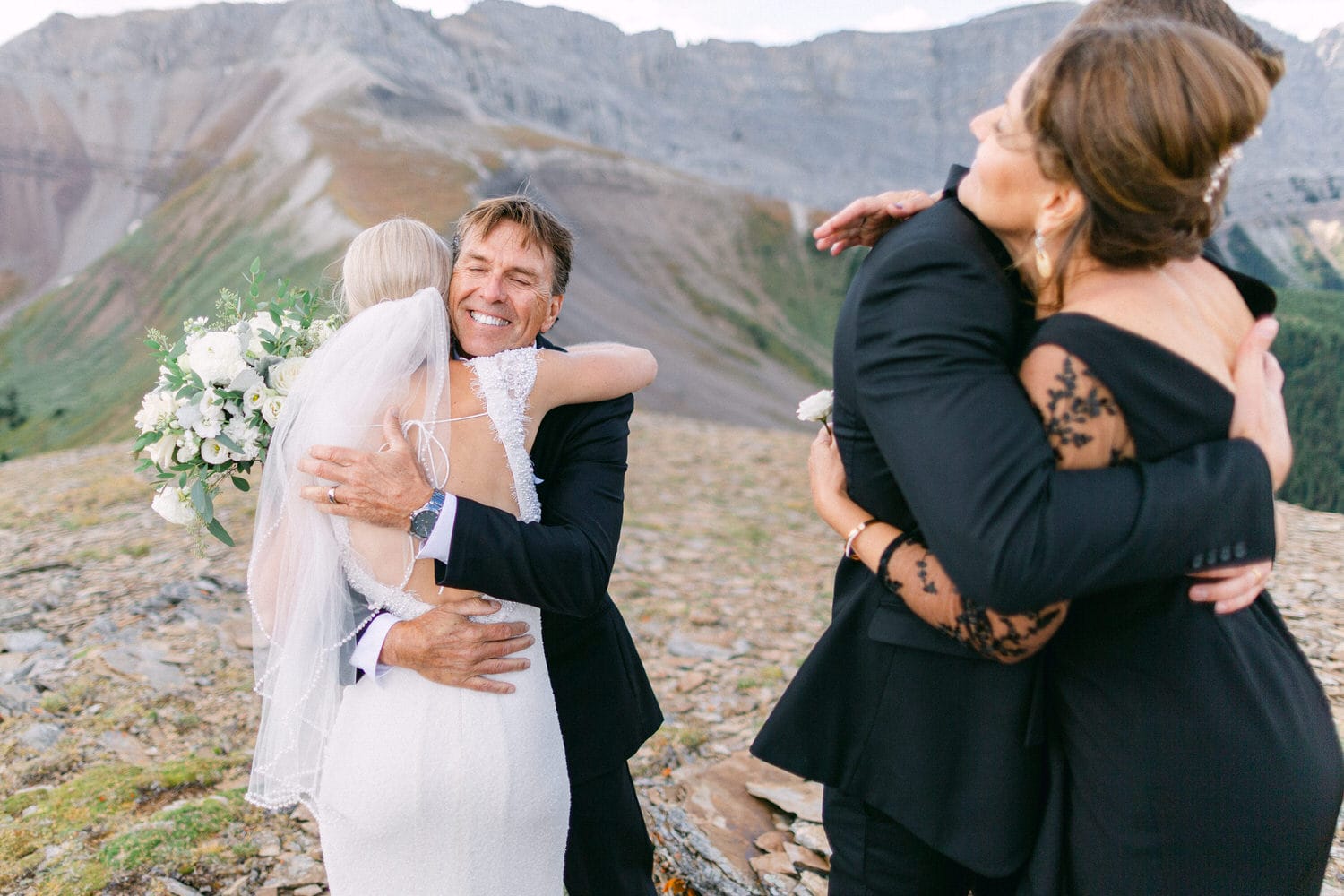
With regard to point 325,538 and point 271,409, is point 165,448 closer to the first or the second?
point 271,409

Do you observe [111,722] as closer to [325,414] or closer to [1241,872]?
[325,414]

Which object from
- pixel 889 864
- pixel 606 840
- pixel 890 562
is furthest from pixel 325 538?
pixel 889 864

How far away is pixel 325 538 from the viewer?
2438 mm

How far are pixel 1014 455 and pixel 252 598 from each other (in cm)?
204

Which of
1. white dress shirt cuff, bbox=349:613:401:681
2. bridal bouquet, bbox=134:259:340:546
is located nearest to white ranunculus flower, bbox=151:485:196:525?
bridal bouquet, bbox=134:259:340:546

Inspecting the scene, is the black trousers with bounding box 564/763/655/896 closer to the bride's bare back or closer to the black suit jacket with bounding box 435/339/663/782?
the black suit jacket with bounding box 435/339/663/782

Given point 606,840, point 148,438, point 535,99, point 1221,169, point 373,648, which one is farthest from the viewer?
point 535,99

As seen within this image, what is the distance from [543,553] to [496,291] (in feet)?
2.58

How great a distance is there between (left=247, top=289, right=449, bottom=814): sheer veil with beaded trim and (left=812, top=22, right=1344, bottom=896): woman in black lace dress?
3.89 feet

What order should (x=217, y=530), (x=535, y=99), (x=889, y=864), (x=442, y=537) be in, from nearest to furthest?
(x=889, y=864) → (x=442, y=537) → (x=217, y=530) → (x=535, y=99)

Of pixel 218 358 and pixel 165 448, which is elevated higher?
pixel 218 358

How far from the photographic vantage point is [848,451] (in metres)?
1.94

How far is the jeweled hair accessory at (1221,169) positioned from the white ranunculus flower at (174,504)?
2590 mm

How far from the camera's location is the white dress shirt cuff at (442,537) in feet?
7.55
